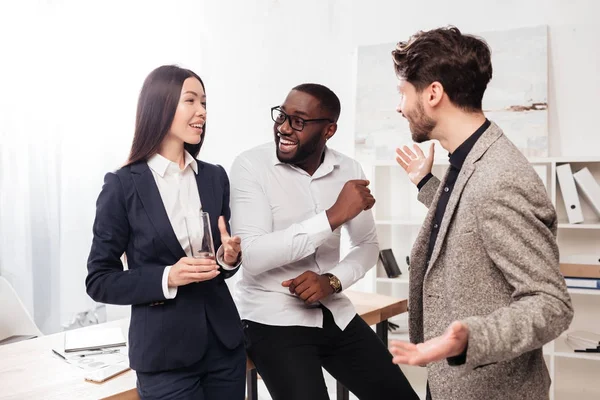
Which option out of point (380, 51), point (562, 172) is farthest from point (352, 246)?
point (380, 51)

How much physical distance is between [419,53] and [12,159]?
3.35 m

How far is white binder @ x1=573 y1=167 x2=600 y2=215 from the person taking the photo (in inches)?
128

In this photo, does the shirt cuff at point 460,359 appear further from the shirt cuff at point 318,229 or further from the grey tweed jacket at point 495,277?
the shirt cuff at point 318,229

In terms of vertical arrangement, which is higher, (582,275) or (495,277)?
(495,277)

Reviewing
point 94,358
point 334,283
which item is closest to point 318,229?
point 334,283

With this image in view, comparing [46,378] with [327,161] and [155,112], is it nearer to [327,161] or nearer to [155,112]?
[155,112]

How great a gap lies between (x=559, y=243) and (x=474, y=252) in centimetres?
245

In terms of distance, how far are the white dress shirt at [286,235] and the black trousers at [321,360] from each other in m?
0.04

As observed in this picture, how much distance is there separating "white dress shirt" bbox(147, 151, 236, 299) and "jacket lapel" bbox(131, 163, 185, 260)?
0.09 feet

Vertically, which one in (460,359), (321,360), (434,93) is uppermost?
(434,93)

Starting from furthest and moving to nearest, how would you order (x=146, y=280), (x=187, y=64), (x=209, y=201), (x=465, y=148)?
(x=187, y=64) → (x=209, y=201) → (x=146, y=280) → (x=465, y=148)

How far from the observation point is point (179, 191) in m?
1.83

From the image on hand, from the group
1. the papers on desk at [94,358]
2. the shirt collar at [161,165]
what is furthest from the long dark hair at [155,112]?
the papers on desk at [94,358]

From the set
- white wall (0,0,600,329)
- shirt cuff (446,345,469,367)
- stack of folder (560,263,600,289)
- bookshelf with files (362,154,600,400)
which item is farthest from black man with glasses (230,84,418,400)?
white wall (0,0,600,329)
